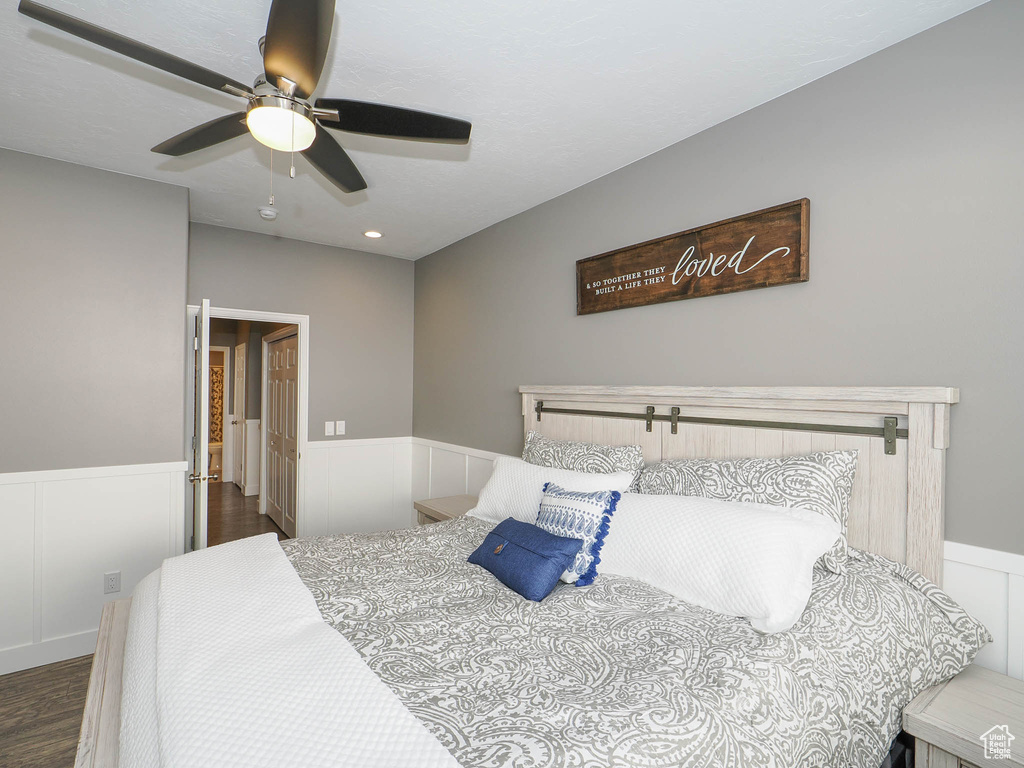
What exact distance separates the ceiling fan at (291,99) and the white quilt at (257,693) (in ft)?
4.70

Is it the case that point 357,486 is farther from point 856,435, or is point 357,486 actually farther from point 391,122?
point 856,435

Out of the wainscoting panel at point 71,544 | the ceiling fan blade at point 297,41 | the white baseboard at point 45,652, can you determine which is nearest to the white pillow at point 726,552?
the ceiling fan blade at point 297,41

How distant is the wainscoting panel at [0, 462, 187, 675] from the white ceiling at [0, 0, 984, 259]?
1.77 m

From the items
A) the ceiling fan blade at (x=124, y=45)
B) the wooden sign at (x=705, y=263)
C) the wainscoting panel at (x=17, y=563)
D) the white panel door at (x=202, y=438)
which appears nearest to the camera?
the ceiling fan blade at (x=124, y=45)

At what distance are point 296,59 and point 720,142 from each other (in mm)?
1786

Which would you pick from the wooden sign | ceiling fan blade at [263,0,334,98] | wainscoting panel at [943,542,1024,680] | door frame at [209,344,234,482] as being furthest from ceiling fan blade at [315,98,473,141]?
door frame at [209,344,234,482]

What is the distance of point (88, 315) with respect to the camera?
2.84 m

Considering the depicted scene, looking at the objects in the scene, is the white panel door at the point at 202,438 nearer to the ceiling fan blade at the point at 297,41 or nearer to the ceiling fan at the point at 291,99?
the ceiling fan at the point at 291,99

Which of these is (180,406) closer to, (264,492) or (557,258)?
(557,258)

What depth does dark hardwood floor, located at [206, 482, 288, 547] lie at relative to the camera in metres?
4.98

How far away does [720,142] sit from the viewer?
2.29 metres

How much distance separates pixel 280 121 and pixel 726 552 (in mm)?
1884

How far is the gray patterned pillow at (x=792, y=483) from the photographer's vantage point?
1.72m

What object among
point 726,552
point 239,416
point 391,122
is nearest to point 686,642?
point 726,552
